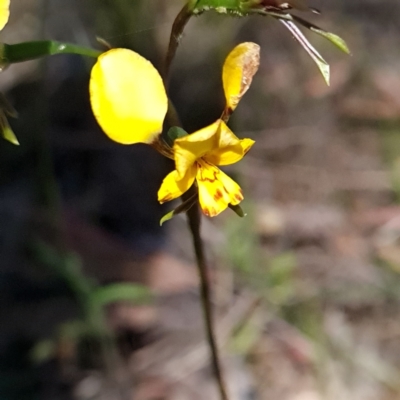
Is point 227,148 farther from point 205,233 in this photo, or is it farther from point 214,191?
point 205,233

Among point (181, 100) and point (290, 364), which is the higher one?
point (181, 100)

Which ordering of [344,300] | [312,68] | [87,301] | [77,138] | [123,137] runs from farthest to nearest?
[312,68] < [77,138] < [344,300] < [87,301] < [123,137]

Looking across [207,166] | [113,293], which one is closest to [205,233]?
[113,293]

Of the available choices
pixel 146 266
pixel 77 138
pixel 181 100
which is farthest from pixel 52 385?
pixel 181 100

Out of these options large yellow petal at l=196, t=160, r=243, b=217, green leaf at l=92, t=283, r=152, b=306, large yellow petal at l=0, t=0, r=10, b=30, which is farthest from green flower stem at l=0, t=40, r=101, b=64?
green leaf at l=92, t=283, r=152, b=306

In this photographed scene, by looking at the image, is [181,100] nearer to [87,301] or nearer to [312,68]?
[312,68]

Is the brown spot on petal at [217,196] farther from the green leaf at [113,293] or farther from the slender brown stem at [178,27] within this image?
the green leaf at [113,293]

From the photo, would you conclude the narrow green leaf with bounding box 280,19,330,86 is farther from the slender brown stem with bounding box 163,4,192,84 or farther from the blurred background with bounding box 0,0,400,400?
the blurred background with bounding box 0,0,400,400

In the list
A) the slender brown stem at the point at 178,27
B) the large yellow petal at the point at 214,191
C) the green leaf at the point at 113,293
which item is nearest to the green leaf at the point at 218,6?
the slender brown stem at the point at 178,27
